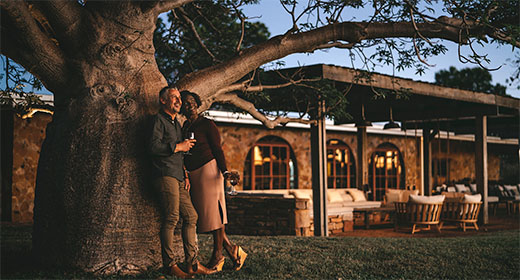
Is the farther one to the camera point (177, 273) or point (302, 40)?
point (302, 40)

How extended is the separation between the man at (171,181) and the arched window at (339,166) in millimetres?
14453

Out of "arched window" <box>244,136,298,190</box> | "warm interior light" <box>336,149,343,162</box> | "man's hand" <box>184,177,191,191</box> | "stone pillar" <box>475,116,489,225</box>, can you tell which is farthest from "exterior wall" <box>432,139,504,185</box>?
"man's hand" <box>184,177,191,191</box>

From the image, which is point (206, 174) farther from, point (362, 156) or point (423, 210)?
point (362, 156)

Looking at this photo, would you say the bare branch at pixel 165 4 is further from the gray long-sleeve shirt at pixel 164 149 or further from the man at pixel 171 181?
the gray long-sleeve shirt at pixel 164 149

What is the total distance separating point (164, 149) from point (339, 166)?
1543cm

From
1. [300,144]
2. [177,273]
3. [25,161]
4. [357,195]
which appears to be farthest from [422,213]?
[25,161]

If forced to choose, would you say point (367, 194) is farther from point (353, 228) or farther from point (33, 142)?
→ point (33, 142)

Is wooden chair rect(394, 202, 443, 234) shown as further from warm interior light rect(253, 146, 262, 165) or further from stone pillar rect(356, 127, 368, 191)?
warm interior light rect(253, 146, 262, 165)

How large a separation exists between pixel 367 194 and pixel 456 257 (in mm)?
8948

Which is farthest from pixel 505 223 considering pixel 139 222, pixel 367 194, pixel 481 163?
pixel 139 222

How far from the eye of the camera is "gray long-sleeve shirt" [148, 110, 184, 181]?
4.84 meters

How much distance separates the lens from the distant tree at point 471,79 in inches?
1389

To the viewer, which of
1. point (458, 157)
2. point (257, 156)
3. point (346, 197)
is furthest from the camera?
point (458, 157)

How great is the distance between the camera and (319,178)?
10.3 metres
